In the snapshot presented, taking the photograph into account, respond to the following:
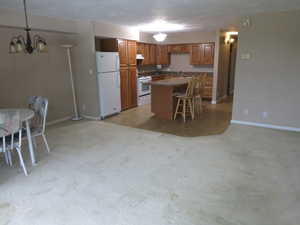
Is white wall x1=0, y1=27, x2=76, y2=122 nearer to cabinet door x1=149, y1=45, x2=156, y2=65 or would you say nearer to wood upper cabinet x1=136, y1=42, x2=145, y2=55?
wood upper cabinet x1=136, y1=42, x2=145, y2=55

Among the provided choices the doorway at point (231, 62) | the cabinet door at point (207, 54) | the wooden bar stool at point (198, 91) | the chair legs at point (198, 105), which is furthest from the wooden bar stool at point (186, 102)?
the doorway at point (231, 62)

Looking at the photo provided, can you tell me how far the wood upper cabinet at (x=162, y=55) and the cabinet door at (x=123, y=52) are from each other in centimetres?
232

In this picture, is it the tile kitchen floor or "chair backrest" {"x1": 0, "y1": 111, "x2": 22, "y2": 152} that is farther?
the tile kitchen floor

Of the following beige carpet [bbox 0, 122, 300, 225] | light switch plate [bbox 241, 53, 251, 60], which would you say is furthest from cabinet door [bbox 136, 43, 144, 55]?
beige carpet [bbox 0, 122, 300, 225]

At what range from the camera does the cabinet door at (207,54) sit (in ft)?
23.5

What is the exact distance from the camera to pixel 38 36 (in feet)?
14.9

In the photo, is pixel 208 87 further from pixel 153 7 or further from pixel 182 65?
pixel 153 7

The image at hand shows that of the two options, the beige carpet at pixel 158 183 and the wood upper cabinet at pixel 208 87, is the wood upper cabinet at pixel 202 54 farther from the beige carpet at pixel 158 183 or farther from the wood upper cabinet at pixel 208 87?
the beige carpet at pixel 158 183

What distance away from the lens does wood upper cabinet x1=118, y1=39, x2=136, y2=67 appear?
231 inches

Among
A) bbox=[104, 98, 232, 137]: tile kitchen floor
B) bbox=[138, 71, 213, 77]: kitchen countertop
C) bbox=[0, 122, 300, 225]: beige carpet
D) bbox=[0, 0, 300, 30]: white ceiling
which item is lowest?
bbox=[0, 122, 300, 225]: beige carpet

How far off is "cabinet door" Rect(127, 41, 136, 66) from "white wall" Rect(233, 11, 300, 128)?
3.00m

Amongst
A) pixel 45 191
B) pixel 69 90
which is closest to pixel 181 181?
pixel 45 191

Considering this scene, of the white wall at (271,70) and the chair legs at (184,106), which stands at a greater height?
the white wall at (271,70)

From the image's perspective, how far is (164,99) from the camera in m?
5.40
